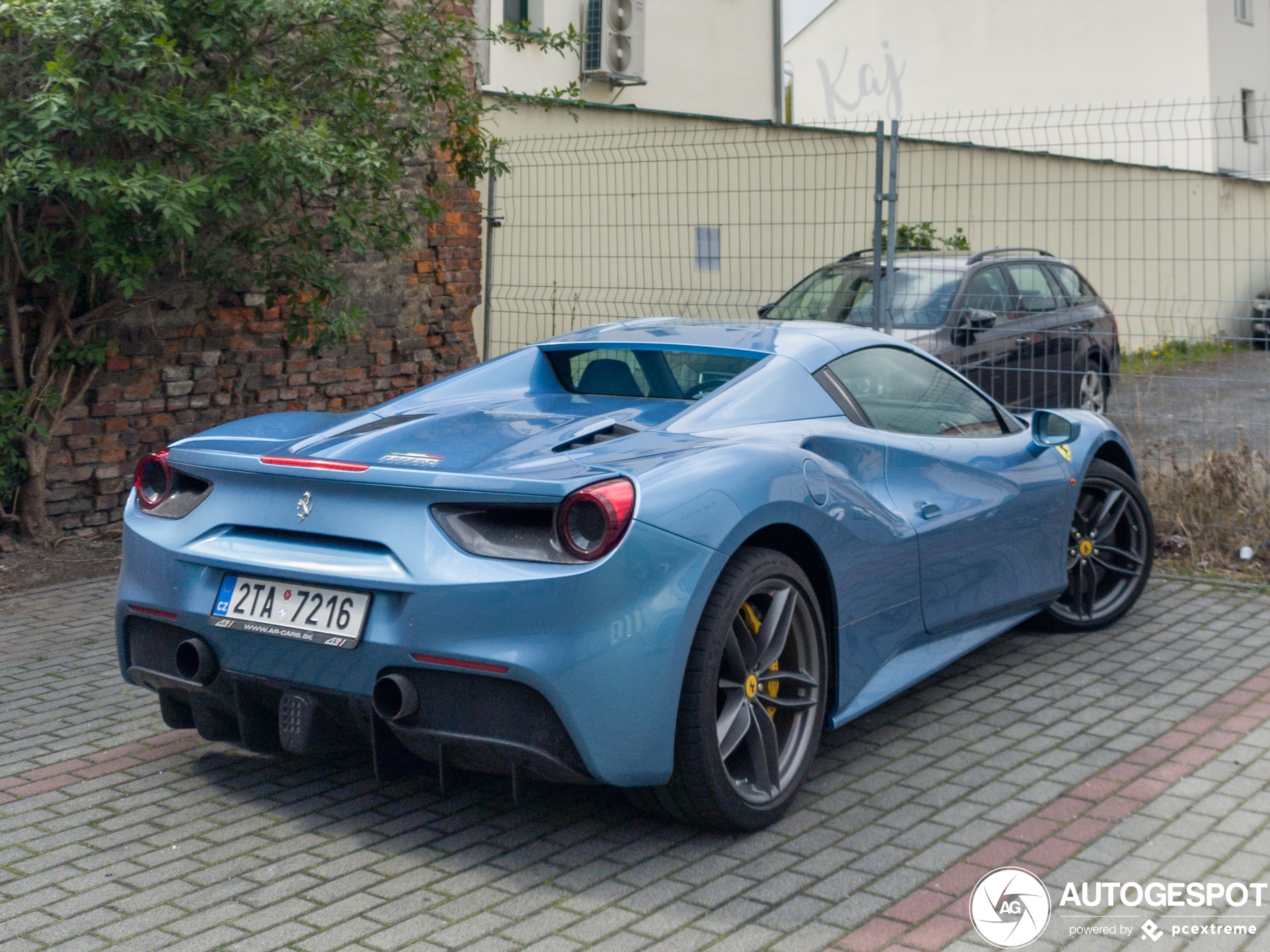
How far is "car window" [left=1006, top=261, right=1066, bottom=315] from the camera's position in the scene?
33.9ft

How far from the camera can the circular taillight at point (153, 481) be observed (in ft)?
12.3

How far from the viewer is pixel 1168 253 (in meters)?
17.3

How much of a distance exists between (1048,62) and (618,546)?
26.6 metres

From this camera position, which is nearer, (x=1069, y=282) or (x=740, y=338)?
(x=740, y=338)

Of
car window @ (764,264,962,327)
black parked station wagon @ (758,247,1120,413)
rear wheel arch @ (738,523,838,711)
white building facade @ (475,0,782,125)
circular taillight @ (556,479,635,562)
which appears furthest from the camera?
white building facade @ (475,0,782,125)

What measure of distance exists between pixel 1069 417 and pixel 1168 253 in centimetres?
1296

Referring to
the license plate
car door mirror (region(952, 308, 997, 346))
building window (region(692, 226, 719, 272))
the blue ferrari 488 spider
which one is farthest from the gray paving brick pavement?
building window (region(692, 226, 719, 272))

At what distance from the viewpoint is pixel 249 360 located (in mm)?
8258

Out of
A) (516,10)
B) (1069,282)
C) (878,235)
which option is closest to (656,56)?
(516,10)

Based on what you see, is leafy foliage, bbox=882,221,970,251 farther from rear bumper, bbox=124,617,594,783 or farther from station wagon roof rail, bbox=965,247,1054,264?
rear bumper, bbox=124,617,594,783

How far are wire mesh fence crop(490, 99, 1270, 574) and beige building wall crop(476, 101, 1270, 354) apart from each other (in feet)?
0.14

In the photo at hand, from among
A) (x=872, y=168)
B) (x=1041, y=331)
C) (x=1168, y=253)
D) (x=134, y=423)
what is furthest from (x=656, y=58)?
(x=134, y=423)

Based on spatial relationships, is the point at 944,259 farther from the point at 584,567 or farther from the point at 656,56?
the point at 656,56

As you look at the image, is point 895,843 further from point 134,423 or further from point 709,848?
point 134,423
